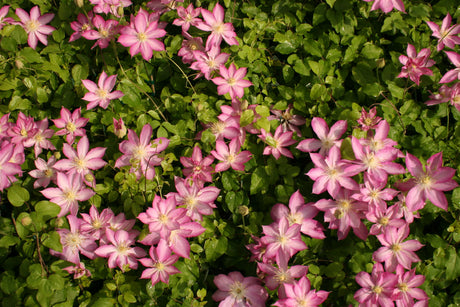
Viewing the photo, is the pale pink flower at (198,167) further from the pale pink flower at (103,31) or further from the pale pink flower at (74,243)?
the pale pink flower at (103,31)

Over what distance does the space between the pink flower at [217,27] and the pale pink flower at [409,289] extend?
1.07 metres

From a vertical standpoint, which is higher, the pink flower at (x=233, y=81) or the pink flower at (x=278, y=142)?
the pink flower at (x=233, y=81)

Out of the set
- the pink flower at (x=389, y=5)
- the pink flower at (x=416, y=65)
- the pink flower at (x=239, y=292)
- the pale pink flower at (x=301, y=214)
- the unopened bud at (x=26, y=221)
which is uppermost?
the pink flower at (x=389, y=5)

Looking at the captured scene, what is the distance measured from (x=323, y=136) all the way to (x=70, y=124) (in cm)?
96

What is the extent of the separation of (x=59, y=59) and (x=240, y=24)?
2.65 ft

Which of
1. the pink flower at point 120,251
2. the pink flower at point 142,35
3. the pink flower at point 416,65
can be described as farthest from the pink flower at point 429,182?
the pink flower at point 142,35

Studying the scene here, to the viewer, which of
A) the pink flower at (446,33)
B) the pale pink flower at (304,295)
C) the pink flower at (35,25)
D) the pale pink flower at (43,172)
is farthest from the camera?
the pink flower at (35,25)

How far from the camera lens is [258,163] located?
4.68ft

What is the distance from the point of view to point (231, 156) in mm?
1351

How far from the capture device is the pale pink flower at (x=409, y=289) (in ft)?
3.88

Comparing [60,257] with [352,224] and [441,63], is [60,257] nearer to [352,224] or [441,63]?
[352,224]

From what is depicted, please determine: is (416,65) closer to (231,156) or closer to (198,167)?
(231,156)

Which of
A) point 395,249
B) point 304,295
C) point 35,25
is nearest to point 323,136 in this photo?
point 395,249

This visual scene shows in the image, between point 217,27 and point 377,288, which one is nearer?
A: point 377,288
